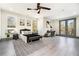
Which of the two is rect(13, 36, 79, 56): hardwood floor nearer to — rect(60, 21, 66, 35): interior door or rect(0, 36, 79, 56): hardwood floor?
rect(0, 36, 79, 56): hardwood floor

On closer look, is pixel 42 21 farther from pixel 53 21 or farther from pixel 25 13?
pixel 25 13

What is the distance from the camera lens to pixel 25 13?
3.35 m

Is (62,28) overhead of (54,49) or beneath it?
overhead

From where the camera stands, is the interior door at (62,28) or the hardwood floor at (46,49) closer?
the hardwood floor at (46,49)

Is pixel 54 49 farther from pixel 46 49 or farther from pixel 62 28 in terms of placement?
pixel 62 28

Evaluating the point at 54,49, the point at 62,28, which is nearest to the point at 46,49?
the point at 54,49

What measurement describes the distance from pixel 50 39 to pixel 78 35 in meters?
1.48

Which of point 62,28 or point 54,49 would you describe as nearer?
point 54,49

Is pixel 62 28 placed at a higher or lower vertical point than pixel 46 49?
higher

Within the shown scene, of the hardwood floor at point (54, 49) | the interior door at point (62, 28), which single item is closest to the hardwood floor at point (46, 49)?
the hardwood floor at point (54, 49)

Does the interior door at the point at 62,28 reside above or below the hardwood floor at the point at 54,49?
above

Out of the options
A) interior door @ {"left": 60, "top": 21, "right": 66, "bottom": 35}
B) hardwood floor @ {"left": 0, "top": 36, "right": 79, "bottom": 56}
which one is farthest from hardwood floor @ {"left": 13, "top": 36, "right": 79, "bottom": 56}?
interior door @ {"left": 60, "top": 21, "right": 66, "bottom": 35}

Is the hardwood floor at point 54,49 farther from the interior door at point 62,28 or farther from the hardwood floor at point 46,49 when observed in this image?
the interior door at point 62,28

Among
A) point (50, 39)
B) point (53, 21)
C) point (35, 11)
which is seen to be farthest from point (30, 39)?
point (53, 21)
